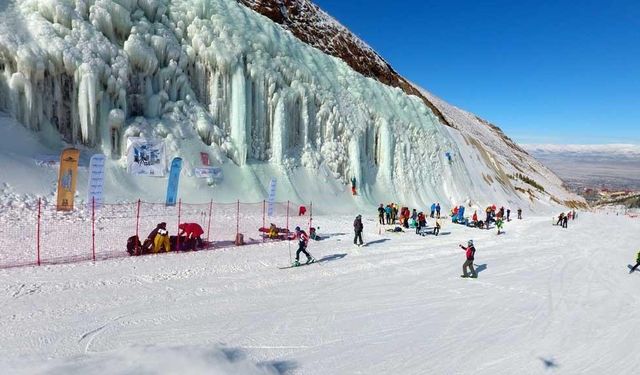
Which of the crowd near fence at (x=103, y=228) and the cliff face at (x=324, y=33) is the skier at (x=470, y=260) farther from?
the cliff face at (x=324, y=33)

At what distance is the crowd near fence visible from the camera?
519 inches

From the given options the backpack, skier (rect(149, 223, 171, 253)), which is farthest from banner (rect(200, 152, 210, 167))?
the backpack

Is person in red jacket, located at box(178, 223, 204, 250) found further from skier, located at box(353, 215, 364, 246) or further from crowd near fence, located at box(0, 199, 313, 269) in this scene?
skier, located at box(353, 215, 364, 246)

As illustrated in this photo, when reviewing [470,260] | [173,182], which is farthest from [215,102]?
[470,260]

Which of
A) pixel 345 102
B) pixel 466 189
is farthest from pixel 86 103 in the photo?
pixel 466 189

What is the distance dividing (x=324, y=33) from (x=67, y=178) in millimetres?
56607

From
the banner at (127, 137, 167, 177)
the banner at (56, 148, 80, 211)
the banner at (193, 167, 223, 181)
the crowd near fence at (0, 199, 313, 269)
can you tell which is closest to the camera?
the crowd near fence at (0, 199, 313, 269)

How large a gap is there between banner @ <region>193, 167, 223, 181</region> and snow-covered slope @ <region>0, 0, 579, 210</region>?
364 mm

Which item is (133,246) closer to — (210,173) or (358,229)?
(358,229)

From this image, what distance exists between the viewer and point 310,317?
1006 cm

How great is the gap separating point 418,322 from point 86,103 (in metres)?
18.9

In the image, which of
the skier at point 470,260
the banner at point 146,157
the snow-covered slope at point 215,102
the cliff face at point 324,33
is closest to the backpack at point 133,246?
the snow-covered slope at point 215,102

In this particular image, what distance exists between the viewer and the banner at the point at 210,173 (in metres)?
23.8

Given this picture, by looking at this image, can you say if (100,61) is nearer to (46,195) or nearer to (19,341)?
(46,195)
